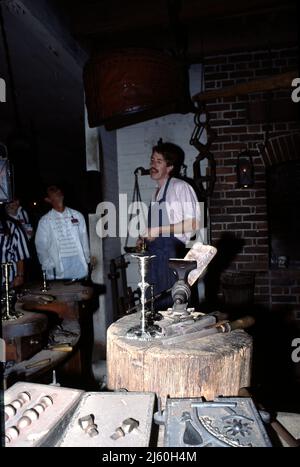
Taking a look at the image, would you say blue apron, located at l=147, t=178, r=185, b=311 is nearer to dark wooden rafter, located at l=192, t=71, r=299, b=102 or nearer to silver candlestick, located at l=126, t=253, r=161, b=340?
silver candlestick, located at l=126, t=253, r=161, b=340

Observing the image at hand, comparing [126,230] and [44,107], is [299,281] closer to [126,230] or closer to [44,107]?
[126,230]

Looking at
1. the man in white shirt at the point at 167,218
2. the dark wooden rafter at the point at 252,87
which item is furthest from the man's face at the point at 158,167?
the dark wooden rafter at the point at 252,87

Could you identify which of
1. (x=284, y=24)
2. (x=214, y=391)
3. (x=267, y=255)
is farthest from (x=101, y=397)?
(x=284, y=24)

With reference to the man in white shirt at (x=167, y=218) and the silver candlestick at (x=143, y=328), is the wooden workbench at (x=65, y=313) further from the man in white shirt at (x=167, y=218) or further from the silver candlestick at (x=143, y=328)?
the silver candlestick at (x=143, y=328)

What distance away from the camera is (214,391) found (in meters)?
1.78

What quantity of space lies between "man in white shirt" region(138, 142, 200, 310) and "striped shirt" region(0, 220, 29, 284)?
1718mm

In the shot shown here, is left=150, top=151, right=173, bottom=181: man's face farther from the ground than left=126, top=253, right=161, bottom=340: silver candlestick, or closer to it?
farther from the ground

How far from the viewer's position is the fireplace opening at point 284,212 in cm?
486

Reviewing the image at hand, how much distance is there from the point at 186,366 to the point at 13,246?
3.35 metres

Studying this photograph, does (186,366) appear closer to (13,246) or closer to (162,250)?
(162,250)

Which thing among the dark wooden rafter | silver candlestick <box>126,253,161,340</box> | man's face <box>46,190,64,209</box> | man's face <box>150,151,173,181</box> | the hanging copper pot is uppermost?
the dark wooden rafter

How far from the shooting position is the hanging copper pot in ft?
9.66

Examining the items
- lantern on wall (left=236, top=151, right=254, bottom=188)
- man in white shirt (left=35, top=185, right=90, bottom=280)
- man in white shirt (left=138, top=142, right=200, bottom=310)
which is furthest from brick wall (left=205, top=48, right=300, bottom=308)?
man in white shirt (left=35, top=185, right=90, bottom=280)
